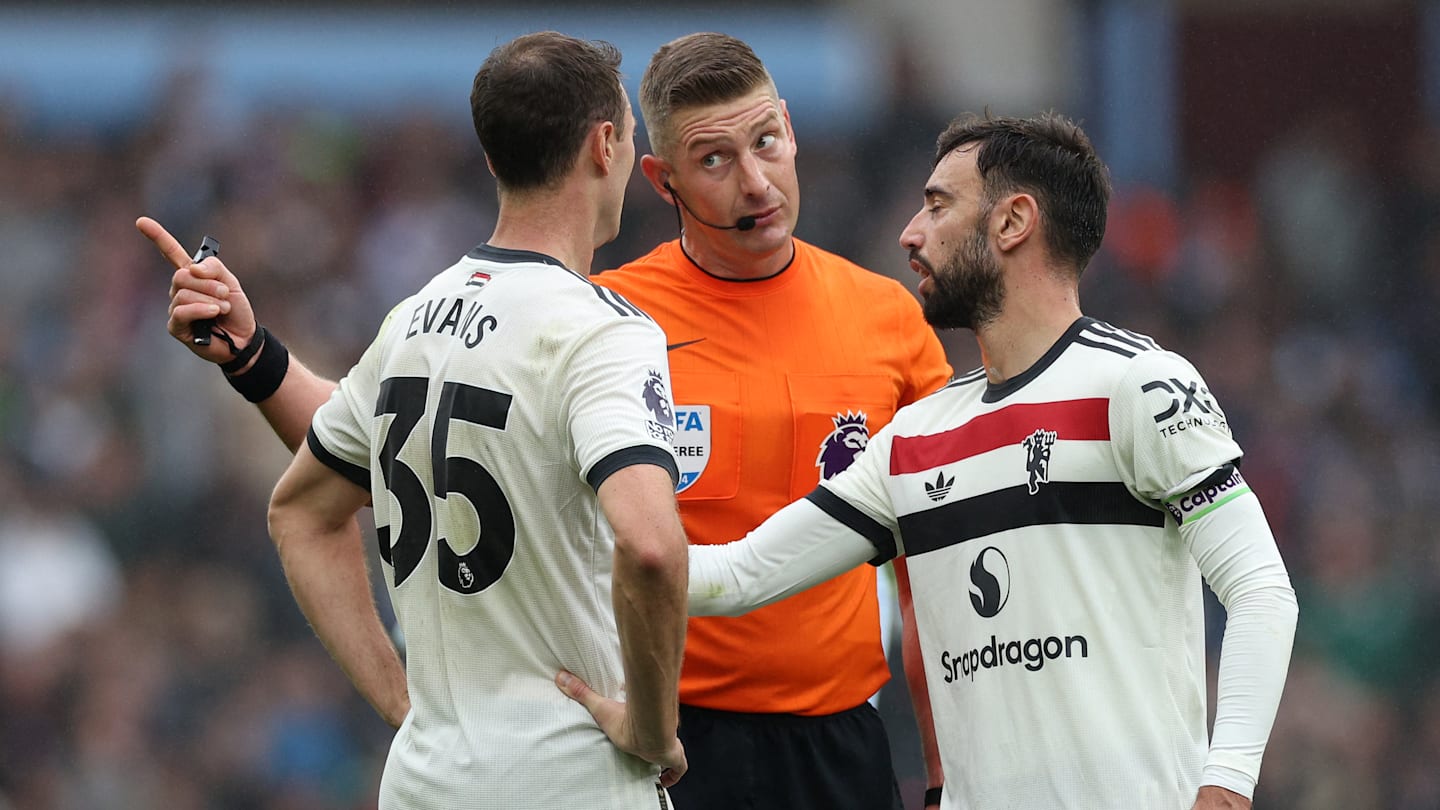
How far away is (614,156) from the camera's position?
348 centimetres

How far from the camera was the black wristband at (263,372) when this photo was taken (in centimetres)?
404

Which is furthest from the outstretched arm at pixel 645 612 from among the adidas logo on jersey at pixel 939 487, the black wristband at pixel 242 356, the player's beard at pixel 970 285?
the black wristband at pixel 242 356

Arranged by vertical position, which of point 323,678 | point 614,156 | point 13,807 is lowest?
point 13,807

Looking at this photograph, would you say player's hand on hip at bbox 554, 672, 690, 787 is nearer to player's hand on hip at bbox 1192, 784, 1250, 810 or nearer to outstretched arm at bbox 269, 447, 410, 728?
outstretched arm at bbox 269, 447, 410, 728

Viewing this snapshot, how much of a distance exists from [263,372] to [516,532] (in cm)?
115

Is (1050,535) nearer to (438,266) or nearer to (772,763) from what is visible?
(772,763)

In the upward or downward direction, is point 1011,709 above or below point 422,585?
below

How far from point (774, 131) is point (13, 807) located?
6.56 m

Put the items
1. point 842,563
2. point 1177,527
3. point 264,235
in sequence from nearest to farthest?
1. point 1177,527
2. point 842,563
3. point 264,235

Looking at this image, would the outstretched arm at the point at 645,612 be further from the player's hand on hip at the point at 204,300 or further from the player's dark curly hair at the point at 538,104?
the player's hand on hip at the point at 204,300

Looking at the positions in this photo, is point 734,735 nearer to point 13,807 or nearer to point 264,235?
point 13,807

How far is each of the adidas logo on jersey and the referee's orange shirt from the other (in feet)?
2.09

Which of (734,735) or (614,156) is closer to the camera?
(614,156)

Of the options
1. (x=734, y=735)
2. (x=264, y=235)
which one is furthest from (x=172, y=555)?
(x=734, y=735)
